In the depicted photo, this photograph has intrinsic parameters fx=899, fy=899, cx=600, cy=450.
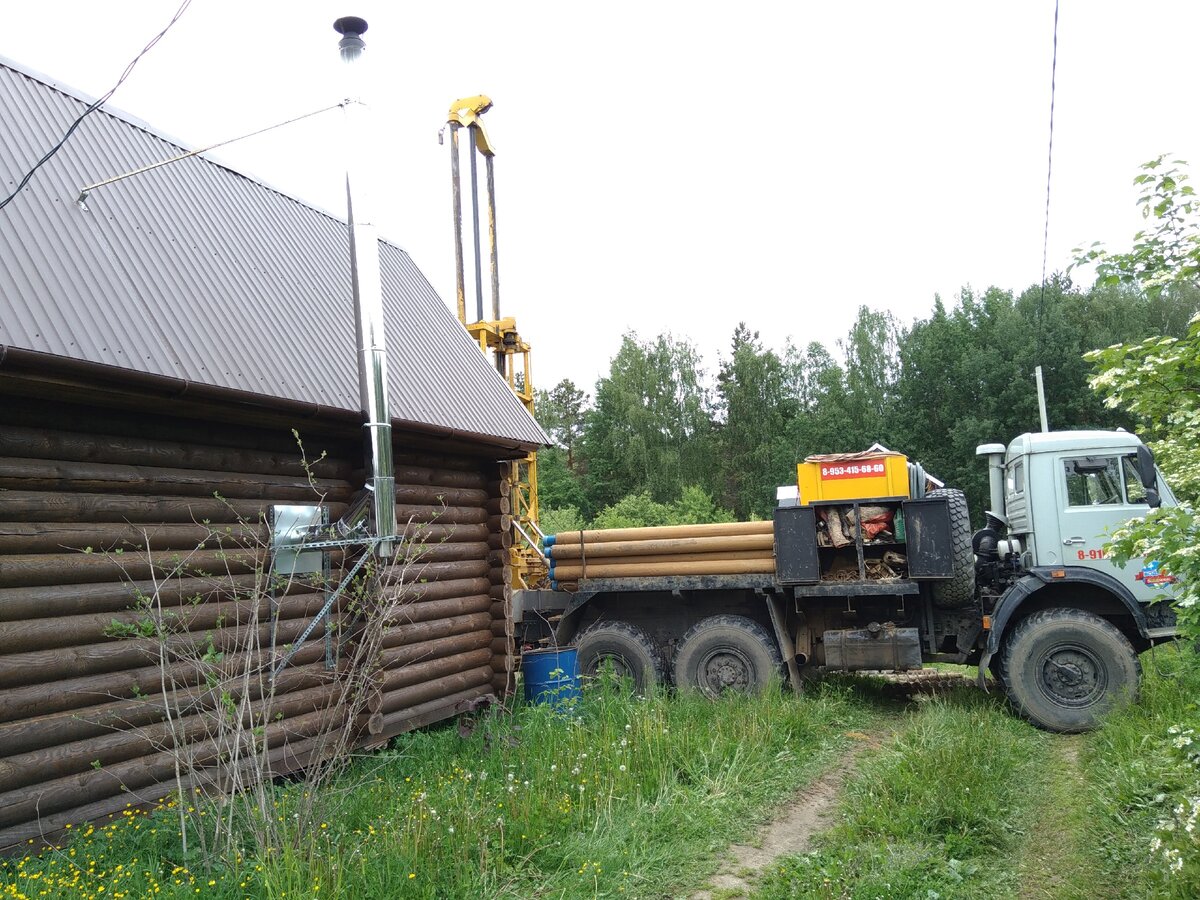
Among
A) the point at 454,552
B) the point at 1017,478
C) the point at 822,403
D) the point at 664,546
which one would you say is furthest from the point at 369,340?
the point at 822,403

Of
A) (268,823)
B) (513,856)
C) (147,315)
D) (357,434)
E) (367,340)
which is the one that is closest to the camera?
(268,823)

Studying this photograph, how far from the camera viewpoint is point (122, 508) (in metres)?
5.91

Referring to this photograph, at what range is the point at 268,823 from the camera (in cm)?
471

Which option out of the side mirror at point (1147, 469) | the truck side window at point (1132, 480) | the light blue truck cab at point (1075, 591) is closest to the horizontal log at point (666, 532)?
the light blue truck cab at point (1075, 591)

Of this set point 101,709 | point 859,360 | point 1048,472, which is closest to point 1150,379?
point 1048,472

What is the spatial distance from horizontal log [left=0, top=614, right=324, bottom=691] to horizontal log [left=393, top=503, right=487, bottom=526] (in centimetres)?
193

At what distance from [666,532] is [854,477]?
2.36 metres

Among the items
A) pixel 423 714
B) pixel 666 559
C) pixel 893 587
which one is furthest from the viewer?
pixel 666 559

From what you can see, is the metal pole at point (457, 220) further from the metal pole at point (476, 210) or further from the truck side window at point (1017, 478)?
the truck side window at point (1017, 478)

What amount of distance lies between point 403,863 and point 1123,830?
14.1 ft

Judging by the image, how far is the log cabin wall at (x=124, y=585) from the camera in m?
5.23

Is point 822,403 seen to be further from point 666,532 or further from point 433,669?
point 433,669

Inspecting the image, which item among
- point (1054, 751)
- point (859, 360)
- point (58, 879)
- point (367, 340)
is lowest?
point (1054, 751)

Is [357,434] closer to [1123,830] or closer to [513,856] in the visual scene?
[513,856]
